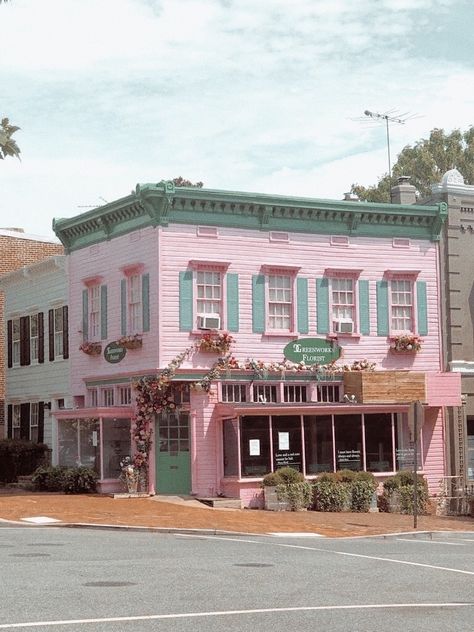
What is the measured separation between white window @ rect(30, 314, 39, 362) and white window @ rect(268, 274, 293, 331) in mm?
10720

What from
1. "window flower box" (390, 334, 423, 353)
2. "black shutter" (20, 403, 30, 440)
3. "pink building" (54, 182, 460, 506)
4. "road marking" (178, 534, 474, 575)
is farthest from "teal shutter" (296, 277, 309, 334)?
"road marking" (178, 534, 474, 575)

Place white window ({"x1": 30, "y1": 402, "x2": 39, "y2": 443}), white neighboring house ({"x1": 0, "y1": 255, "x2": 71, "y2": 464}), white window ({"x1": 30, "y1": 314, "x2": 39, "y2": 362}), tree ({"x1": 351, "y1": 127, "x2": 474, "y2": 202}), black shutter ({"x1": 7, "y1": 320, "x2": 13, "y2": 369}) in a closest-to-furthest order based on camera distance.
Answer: white neighboring house ({"x1": 0, "y1": 255, "x2": 71, "y2": 464}), white window ({"x1": 30, "y1": 402, "x2": 39, "y2": 443}), white window ({"x1": 30, "y1": 314, "x2": 39, "y2": 362}), black shutter ({"x1": 7, "y1": 320, "x2": 13, "y2": 369}), tree ({"x1": 351, "y1": 127, "x2": 474, "y2": 202})

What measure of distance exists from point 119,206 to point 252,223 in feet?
13.4

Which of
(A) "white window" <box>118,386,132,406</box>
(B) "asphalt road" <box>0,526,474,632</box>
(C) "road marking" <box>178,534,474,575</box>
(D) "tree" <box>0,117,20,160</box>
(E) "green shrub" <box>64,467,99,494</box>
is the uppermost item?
(D) "tree" <box>0,117,20,160</box>

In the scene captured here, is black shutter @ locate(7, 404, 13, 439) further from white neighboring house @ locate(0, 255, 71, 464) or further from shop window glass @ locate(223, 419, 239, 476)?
shop window glass @ locate(223, 419, 239, 476)

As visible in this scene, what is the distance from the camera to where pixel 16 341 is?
44.4 meters

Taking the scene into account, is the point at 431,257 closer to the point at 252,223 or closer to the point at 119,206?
the point at 252,223

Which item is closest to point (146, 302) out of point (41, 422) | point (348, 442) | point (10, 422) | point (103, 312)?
point (103, 312)

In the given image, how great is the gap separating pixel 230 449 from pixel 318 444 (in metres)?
2.87

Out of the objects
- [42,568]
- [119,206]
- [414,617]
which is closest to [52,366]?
[119,206]

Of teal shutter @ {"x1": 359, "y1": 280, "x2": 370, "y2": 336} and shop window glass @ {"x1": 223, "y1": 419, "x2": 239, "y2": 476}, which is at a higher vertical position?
teal shutter @ {"x1": 359, "y1": 280, "x2": 370, "y2": 336}

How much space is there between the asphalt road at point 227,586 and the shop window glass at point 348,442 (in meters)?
13.2

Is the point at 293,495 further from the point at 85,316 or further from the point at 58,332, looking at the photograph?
the point at 58,332

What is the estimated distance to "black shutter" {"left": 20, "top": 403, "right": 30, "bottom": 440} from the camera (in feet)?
141
